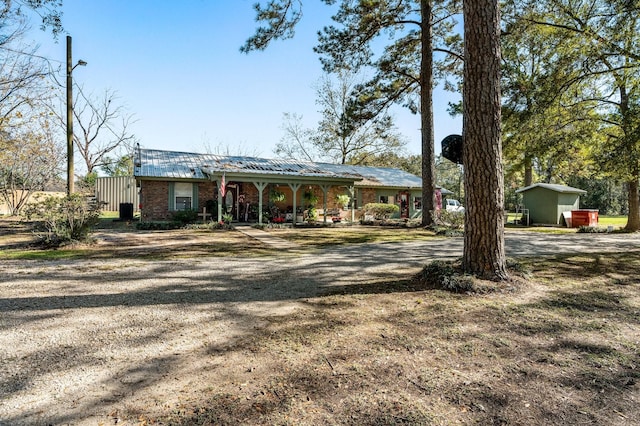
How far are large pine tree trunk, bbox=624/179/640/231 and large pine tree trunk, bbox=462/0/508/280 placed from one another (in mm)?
14775

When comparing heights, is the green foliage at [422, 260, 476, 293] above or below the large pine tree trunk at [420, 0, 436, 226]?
below

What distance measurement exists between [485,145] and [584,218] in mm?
16918

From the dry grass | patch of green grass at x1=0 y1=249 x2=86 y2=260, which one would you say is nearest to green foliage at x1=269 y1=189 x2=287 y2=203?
patch of green grass at x1=0 y1=249 x2=86 y2=260

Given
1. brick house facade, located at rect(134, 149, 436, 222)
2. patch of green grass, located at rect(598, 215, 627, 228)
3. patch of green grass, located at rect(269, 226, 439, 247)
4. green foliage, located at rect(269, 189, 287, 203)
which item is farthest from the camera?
patch of green grass, located at rect(598, 215, 627, 228)

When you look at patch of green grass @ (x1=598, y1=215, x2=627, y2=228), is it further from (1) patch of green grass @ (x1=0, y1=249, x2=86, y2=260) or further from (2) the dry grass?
(1) patch of green grass @ (x1=0, y1=249, x2=86, y2=260)

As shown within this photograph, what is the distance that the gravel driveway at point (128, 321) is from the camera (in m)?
2.14

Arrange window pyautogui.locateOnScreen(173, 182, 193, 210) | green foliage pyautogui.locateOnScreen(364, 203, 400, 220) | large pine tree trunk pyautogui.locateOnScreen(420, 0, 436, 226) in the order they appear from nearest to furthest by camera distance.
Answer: large pine tree trunk pyautogui.locateOnScreen(420, 0, 436, 226), window pyautogui.locateOnScreen(173, 182, 193, 210), green foliage pyautogui.locateOnScreen(364, 203, 400, 220)

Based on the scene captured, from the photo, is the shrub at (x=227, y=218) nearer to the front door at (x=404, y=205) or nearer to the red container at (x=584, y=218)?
the front door at (x=404, y=205)

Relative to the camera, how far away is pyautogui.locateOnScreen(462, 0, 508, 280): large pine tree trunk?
15.3ft

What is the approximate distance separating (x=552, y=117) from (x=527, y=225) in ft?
30.4

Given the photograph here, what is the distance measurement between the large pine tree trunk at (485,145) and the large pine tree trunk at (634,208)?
1478cm

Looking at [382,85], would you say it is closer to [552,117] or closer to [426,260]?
[552,117]

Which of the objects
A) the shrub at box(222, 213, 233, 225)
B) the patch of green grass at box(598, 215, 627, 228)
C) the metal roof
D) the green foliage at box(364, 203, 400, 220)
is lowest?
the patch of green grass at box(598, 215, 627, 228)

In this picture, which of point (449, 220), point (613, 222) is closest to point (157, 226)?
point (449, 220)
